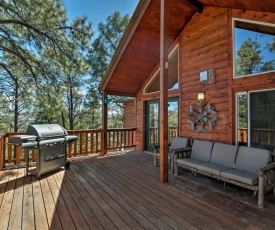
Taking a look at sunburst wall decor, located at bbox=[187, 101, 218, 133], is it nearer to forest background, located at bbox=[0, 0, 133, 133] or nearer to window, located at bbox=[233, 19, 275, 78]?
window, located at bbox=[233, 19, 275, 78]

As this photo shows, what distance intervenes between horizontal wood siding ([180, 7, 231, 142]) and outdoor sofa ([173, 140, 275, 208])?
0.58 metres

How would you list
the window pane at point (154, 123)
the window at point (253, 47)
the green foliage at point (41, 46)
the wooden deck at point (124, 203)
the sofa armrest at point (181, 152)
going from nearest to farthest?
1. the wooden deck at point (124, 203)
2. the window at point (253, 47)
3. the sofa armrest at point (181, 152)
4. the green foliage at point (41, 46)
5. the window pane at point (154, 123)

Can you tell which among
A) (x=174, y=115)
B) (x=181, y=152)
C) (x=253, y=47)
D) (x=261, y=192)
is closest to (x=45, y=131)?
(x=181, y=152)

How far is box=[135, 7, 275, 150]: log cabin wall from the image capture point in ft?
13.3

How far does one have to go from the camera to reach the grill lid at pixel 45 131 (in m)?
4.02

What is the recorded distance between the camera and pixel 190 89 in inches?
207

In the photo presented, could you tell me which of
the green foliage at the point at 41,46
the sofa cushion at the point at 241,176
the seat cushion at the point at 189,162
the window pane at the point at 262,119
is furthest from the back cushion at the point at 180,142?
the green foliage at the point at 41,46

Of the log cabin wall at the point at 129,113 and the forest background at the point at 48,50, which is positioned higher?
the forest background at the point at 48,50

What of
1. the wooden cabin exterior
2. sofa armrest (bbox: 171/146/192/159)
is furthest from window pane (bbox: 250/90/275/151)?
sofa armrest (bbox: 171/146/192/159)

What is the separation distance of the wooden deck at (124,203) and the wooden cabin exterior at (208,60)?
56.6 inches

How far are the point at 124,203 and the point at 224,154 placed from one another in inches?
91.7

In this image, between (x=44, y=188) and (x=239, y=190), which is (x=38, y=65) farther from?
(x=239, y=190)

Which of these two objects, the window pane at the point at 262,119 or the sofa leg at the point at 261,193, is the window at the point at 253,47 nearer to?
the window pane at the point at 262,119

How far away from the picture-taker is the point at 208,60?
4.79 metres
